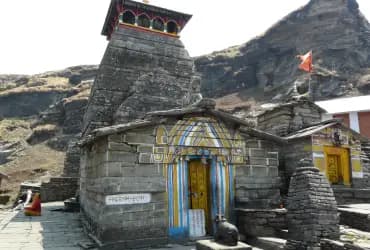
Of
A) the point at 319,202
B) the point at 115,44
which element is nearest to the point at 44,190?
the point at 115,44

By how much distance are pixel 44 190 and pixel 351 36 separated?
5321 centimetres

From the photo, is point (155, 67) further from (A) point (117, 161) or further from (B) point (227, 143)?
(A) point (117, 161)

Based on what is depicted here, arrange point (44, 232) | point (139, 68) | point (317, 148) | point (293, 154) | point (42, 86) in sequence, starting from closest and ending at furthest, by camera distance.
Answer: point (44, 232), point (317, 148), point (293, 154), point (139, 68), point (42, 86)

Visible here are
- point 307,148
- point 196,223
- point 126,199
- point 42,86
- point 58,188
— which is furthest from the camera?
point 42,86

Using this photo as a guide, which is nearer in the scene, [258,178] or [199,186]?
[199,186]

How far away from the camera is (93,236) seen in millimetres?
9172

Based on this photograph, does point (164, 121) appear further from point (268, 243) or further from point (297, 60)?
point (297, 60)

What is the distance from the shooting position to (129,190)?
862cm

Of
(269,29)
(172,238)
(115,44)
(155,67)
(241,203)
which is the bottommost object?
(172,238)

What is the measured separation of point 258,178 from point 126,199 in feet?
14.2

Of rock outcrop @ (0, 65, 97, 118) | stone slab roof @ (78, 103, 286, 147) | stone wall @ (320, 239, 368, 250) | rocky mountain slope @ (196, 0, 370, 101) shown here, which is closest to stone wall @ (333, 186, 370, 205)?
stone slab roof @ (78, 103, 286, 147)

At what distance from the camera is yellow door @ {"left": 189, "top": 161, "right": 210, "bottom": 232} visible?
388 inches

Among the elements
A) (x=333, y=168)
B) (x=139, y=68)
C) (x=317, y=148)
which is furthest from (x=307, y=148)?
(x=139, y=68)

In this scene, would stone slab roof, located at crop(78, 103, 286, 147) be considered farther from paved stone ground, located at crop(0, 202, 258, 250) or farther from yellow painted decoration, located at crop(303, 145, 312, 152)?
yellow painted decoration, located at crop(303, 145, 312, 152)
